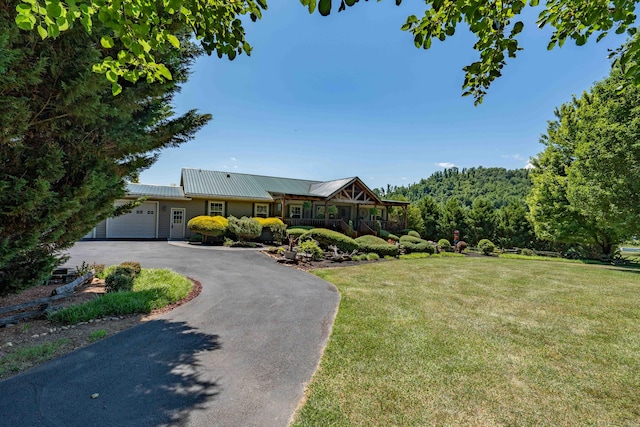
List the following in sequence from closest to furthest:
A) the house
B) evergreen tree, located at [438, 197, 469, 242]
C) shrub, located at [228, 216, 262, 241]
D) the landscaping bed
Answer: the landscaping bed → shrub, located at [228, 216, 262, 241] → the house → evergreen tree, located at [438, 197, 469, 242]

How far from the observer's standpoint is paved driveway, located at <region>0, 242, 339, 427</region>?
298 cm

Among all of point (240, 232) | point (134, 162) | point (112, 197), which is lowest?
point (240, 232)

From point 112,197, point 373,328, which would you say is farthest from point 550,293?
point 112,197

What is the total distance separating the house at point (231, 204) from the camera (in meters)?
19.2

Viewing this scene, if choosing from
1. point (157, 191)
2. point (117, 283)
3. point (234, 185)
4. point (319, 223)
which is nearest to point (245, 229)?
point (319, 223)

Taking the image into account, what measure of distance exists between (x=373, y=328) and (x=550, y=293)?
22.5 ft

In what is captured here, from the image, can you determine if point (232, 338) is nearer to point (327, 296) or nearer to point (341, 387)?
point (341, 387)

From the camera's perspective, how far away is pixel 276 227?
1805 cm

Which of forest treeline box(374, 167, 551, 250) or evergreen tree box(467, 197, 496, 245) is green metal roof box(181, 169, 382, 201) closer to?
forest treeline box(374, 167, 551, 250)

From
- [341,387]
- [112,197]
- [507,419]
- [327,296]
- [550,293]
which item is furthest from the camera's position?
[550,293]

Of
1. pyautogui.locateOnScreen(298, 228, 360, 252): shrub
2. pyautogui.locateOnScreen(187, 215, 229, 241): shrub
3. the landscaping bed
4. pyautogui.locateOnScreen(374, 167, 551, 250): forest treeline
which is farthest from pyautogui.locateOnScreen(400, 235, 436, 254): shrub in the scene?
the landscaping bed

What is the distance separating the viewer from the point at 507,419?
3.04 m

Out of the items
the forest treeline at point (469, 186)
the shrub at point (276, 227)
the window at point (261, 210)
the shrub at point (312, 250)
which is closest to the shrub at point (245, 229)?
the shrub at point (276, 227)

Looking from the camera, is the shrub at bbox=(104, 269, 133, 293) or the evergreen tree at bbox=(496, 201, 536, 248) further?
the evergreen tree at bbox=(496, 201, 536, 248)
